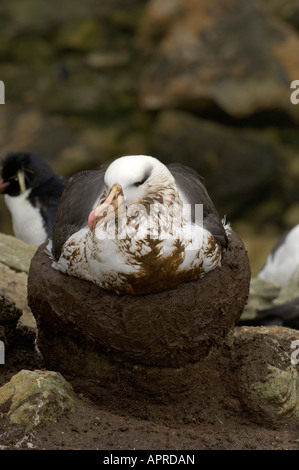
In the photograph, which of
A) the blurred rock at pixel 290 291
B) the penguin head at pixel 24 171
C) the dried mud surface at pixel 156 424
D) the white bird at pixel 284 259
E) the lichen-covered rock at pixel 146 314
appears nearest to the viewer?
the dried mud surface at pixel 156 424

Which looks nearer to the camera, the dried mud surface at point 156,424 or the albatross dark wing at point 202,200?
the dried mud surface at point 156,424

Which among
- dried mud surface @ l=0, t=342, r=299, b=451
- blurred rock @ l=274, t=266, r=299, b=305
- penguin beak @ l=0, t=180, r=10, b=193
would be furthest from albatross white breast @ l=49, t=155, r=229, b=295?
penguin beak @ l=0, t=180, r=10, b=193

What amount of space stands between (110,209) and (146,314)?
574 millimetres

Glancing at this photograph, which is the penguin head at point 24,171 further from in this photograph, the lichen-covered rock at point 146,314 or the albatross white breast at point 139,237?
the albatross white breast at point 139,237

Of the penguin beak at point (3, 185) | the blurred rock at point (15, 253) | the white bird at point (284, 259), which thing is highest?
the penguin beak at point (3, 185)

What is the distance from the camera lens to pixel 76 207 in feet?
11.9

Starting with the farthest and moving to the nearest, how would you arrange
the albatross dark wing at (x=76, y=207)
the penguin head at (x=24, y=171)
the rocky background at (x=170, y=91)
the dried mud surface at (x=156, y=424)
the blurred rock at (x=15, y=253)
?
1. the rocky background at (x=170, y=91)
2. the penguin head at (x=24, y=171)
3. the blurred rock at (x=15, y=253)
4. the albatross dark wing at (x=76, y=207)
5. the dried mud surface at (x=156, y=424)

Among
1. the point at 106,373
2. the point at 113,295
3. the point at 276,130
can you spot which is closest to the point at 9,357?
the point at 106,373

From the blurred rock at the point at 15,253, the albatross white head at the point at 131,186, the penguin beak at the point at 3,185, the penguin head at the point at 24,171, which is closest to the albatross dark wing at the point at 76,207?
the albatross white head at the point at 131,186

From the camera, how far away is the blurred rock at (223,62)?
30.8ft

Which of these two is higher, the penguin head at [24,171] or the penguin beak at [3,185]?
the penguin head at [24,171]

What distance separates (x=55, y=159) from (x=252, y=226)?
9.24ft

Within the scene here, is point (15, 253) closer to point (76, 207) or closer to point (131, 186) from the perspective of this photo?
point (76, 207)

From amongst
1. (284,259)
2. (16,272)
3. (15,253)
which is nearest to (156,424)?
(16,272)
